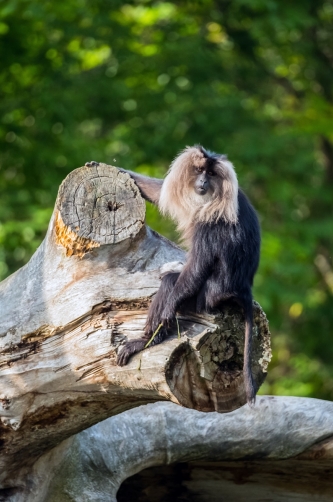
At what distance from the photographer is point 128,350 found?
11.6 feet

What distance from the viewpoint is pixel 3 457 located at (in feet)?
13.2

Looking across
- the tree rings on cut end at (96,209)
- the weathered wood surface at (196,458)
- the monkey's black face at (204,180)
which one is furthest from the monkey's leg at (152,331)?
the weathered wood surface at (196,458)

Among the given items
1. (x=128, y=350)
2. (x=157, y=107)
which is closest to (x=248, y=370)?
(x=128, y=350)

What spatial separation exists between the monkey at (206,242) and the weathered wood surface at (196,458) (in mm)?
1075

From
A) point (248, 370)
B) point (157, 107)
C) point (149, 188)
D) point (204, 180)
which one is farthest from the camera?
point (157, 107)

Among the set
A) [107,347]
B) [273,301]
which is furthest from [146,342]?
[273,301]

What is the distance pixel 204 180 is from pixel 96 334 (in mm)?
1216

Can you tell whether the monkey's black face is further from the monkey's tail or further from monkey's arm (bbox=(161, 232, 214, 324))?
the monkey's tail

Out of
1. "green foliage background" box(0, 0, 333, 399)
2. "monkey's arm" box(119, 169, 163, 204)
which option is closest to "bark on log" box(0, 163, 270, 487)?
"monkey's arm" box(119, 169, 163, 204)

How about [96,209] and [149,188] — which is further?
[149,188]

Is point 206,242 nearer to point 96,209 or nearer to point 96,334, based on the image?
point 96,209

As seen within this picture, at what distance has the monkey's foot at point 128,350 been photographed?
354 cm

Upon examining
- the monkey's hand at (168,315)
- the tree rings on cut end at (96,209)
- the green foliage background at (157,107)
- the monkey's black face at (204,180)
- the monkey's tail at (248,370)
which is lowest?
the green foliage background at (157,107)

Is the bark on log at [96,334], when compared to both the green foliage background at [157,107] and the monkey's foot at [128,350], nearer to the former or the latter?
the monkey's foot at [128,350]
